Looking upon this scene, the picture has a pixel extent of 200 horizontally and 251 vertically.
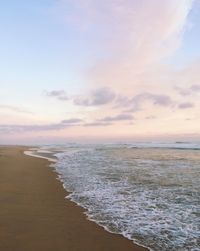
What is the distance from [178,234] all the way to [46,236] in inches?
121

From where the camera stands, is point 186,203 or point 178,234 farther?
point 186,203

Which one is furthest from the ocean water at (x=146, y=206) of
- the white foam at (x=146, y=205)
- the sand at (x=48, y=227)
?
the sand at (x=48, y=227)

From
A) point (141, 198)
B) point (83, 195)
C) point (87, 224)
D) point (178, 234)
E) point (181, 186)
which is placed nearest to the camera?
point (178, 234)

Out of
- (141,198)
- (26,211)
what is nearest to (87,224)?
(26,211)

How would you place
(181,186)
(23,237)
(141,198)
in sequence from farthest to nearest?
(181,186)
(141,198)
(23,237)

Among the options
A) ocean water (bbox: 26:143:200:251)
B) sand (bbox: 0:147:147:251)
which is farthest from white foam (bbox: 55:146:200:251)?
sand (bbox: 0:147:147:251)

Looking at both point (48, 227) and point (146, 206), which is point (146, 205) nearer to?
point (146, 206)

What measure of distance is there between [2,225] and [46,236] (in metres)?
1.35

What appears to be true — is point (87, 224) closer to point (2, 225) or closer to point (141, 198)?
point (2, 225)

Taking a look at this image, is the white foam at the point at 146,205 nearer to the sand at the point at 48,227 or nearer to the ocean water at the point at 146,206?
the ocean water at the point at 146,206

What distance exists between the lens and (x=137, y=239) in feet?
24.4

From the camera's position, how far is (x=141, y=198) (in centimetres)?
1170

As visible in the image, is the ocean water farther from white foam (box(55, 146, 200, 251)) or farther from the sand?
the sand

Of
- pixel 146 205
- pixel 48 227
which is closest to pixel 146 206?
pixel 146 205
